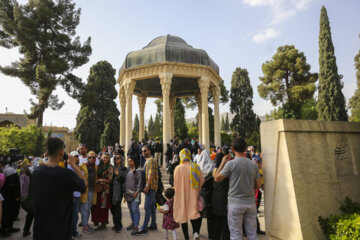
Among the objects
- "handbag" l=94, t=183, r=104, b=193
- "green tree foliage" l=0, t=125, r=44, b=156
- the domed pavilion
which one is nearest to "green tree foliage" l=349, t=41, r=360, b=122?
the domed pavilion

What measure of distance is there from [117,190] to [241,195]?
9.65 feet

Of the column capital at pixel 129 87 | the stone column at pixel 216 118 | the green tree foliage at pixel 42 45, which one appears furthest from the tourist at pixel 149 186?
the green tree foliage at pixel 42 45

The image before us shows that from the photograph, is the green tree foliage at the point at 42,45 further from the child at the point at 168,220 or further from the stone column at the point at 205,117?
the child at the point at 168,220

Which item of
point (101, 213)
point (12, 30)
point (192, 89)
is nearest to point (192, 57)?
point (192, 89)

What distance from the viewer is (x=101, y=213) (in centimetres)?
511

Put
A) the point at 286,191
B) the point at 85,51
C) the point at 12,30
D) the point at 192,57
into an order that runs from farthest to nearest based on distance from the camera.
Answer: the point at 85,51, the point at 12,30, the point at 192,57, the point at 286,191

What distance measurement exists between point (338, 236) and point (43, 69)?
67.9 feet

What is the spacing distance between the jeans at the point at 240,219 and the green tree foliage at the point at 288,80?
79.6 feet

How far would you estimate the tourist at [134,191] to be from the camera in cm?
471

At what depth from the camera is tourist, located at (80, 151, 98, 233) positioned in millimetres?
4761

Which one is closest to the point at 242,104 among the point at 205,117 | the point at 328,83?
the point at 328,83

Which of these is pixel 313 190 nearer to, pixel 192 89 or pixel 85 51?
pixel 192 89

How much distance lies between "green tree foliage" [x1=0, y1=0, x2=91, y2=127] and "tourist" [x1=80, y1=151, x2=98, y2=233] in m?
16.8

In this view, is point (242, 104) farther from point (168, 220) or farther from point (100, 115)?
point (168, 220)
